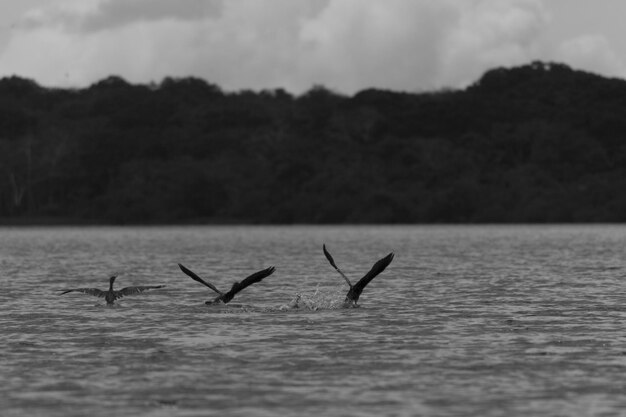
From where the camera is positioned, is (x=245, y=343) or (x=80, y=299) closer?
(x=245, y=343)

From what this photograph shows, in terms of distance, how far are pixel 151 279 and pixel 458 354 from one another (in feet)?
111

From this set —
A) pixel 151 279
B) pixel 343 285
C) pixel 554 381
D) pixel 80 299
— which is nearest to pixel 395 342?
pixel 554 381

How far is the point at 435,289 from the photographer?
160 ft

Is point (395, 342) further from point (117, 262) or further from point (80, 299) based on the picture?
point (117, 262)

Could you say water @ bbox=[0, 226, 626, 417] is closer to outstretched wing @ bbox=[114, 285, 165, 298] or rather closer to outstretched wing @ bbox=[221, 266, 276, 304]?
outstretched wing @ bbox=[114, 285, 165, 298]

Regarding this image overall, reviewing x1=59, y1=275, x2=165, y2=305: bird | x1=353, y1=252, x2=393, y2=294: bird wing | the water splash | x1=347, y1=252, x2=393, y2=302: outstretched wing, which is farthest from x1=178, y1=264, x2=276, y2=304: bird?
x1=353, y1=252, x2=393, y2=294: bird wing

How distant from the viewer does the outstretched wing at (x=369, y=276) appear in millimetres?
35938

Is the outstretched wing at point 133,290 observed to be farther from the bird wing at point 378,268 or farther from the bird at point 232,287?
the bird wing at point 378,268

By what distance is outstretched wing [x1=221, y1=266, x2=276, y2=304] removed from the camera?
1380 inches

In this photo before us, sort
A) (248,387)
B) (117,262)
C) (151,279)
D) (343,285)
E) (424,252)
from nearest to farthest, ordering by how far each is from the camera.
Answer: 1. (248,387)
2. (343,285)
3. (151,279)
4. (117,262)
5. (424,252)

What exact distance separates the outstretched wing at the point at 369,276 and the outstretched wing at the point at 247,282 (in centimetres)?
255

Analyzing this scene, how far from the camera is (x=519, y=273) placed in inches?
2397

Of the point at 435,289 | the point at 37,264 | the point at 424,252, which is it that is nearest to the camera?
the point at 435,289

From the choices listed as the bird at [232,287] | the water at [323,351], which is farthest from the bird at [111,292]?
the bird at [232,287]
